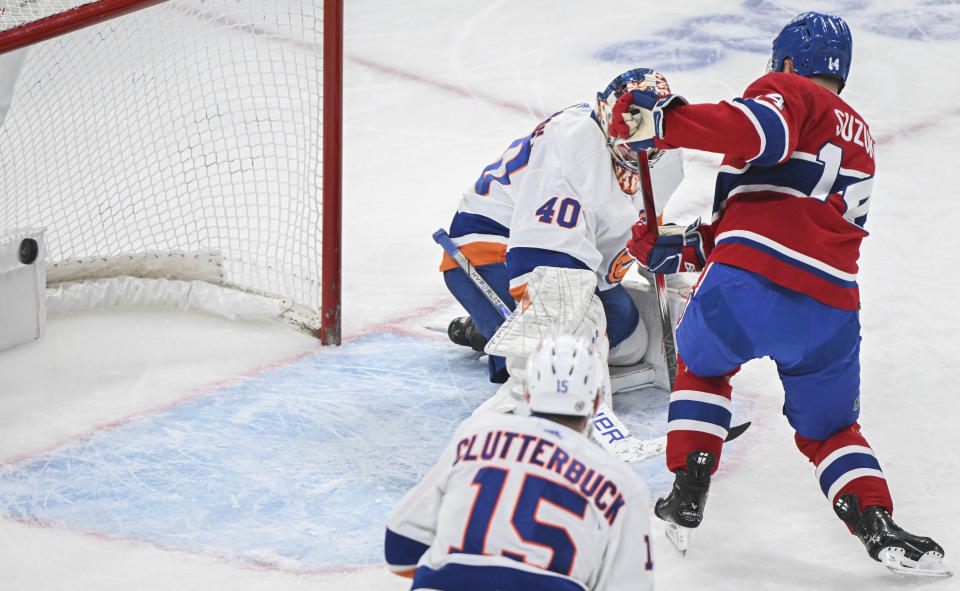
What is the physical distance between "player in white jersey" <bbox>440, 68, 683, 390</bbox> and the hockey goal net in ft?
1.72

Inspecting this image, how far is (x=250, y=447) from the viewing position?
2.92 metres

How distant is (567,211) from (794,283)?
2.20 feet

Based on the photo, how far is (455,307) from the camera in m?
3.83

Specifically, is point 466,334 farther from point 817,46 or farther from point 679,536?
point 817,46

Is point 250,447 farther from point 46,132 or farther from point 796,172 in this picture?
point 46,132

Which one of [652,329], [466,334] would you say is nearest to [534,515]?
[652,329]

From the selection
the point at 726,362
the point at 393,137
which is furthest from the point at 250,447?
the point at 393,137

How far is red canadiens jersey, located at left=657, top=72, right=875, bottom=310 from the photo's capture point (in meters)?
2.24

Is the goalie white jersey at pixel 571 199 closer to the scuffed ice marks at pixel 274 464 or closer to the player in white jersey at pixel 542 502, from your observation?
the scuffed ice marks at pixel 274 464

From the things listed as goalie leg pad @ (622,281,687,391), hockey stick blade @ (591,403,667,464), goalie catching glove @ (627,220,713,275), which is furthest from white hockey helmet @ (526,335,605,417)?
goalie leg pad @ (622,281,687,391)

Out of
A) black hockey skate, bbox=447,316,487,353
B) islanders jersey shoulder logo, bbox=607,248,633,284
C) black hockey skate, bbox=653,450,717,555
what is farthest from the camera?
black hockey skate, bbox=447,316,487,353

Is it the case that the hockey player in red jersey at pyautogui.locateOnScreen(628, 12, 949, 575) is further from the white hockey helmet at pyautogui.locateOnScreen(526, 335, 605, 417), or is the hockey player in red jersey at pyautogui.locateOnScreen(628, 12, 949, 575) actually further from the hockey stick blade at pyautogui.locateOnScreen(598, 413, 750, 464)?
the white hockey helmet at pyautogui.locateOnScreen(526, 335, 605, 417)

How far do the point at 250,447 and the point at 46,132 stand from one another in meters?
2.02

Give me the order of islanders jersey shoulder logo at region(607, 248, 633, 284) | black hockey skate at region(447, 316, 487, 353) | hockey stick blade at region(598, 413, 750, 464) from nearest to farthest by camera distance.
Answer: hockey stick blade at region(598, 413, 750, 464) < islanders jersey shoulder logo at region(607, 248, 633, 284) < black hockey skate at region(447, 316, 487, 353)
